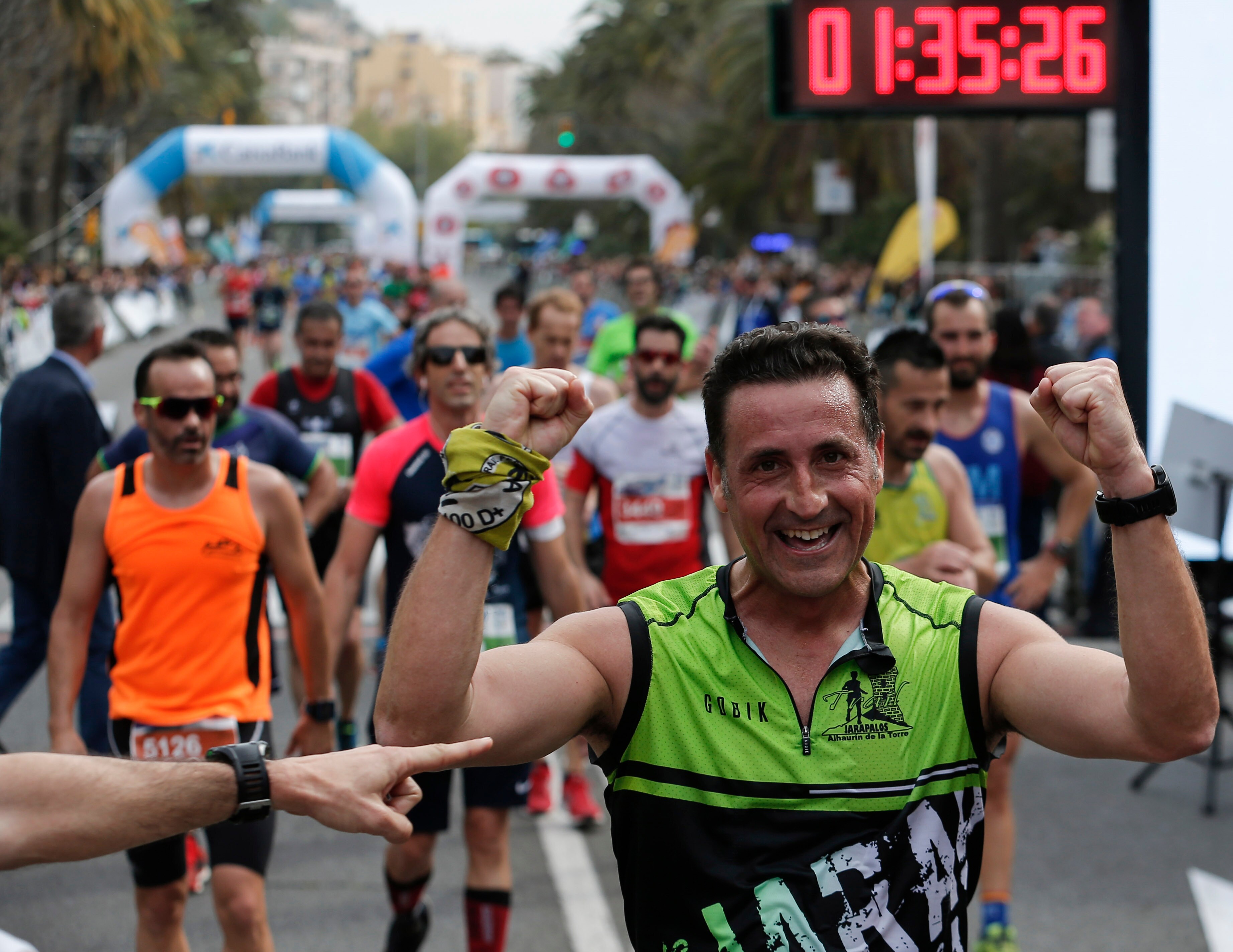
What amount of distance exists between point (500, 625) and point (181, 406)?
127 centimetres

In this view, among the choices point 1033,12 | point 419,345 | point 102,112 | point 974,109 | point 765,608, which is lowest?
point 765,608

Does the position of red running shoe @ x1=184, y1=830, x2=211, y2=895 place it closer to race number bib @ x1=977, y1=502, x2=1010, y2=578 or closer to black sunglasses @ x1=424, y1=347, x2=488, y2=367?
black sunglasses @ x1=424, y1=347, x2=488, y2=367

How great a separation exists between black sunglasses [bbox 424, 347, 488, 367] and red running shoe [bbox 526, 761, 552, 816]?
2103mm

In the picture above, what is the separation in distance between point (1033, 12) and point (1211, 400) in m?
2.26

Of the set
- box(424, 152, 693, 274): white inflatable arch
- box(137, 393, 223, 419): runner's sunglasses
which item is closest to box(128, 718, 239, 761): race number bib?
box(137, 393, 223, 419): runner's sunglasses

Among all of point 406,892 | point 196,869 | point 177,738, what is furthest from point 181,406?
point 196,869

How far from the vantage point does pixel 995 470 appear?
5.63 m

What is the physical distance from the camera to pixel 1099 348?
1130cm

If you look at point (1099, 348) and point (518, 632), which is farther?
point (1099, 348)

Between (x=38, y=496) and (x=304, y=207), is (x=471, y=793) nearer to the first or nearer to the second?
(x=38, y=496)

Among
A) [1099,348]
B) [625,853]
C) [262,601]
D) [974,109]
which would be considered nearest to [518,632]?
[262,601]

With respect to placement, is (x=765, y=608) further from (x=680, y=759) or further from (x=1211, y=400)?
(x=1211, y=400)

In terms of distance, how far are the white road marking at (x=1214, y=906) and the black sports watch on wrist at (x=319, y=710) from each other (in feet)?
10.1

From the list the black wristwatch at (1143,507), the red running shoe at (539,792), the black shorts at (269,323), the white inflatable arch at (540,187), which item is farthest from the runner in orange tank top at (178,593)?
the white inflatable arch at (540,187)
